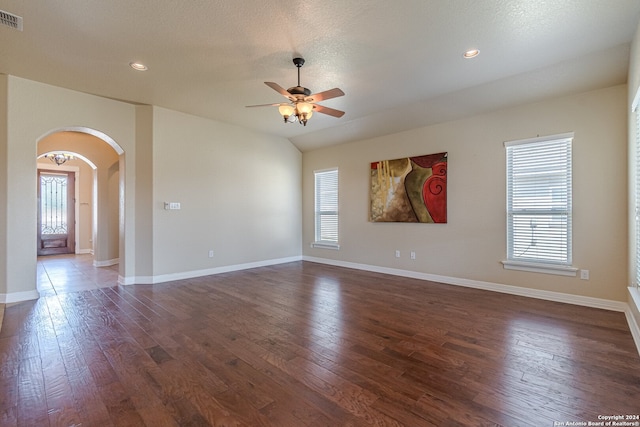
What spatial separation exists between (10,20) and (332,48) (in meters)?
3.01

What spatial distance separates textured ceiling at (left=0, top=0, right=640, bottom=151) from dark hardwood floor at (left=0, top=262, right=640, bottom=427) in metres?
2.94

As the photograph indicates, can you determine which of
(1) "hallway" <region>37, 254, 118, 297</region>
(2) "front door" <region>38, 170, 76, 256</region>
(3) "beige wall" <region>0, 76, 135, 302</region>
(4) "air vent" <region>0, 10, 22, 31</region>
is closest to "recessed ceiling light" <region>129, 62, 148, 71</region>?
(4) "air vent" <region>0, 10, 22, 31</region>

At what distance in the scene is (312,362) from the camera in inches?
94.0

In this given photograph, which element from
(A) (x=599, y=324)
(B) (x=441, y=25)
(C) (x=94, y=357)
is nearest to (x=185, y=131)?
(C) (x=94, y=357)

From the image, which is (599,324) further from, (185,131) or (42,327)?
(185,131)

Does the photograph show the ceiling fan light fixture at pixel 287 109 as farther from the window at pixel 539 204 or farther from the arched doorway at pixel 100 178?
the arched doorway at pixel 100 178

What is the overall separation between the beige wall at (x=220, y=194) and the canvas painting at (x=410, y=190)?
2223 mm

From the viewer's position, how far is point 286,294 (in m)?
4.38

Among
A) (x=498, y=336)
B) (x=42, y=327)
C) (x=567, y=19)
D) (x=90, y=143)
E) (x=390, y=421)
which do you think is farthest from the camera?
(x=90, y=143)

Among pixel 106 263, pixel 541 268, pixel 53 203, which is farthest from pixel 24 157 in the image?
pixel 541 268

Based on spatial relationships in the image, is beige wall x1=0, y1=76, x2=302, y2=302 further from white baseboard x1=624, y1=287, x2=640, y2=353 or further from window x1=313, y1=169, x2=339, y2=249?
white baseboard x1=624, y1=287, x2=640, y2=353

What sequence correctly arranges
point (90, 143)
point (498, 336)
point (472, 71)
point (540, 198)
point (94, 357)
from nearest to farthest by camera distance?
point (94, 357), point (498, 336), point (472, 71), point (540, 198), point (90, 143)

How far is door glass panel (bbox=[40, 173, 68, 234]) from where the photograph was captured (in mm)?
8234

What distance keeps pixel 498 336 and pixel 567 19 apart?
9.84ft
